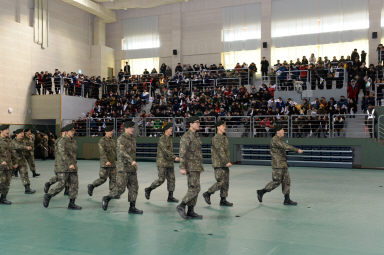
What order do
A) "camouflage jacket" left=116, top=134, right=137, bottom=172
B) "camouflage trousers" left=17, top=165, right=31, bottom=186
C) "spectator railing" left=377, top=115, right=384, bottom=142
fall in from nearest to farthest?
"camouflage jacket" left=116, top=134, right=137, bottom=172, "camouflage trousers" left=17, top=165, right=31, bottom=186, "spectator railing" left=377, top=115, right=384, bottom=142

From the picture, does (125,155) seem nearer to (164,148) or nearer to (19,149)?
(164,148)

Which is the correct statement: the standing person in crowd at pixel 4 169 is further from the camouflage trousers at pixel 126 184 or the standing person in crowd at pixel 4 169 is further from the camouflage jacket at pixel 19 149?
the camouflage trousers at pixel 126 184

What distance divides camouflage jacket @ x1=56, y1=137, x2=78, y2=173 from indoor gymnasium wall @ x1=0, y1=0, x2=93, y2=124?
66.6 ft

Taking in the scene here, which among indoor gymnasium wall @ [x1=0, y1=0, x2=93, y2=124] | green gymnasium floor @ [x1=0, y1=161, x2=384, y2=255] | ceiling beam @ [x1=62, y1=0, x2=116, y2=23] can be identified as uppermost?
ceiling beam @ [x1=62, y1=0, x2=116, y2=23]

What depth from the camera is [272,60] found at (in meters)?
32.2

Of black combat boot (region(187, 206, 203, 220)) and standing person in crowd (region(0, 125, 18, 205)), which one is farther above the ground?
standing person in crowd (region(0, 125, 18, 205))

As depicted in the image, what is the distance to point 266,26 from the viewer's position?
106 ft

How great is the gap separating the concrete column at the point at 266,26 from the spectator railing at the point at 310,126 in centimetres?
1237

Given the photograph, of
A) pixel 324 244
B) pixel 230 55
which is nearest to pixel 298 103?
pixel 230 55

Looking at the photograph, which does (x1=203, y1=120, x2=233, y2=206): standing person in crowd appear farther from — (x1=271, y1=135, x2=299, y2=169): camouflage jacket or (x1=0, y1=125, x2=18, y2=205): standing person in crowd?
(x1=0, y1=125, x2=18, y2=205): standing person in crowd

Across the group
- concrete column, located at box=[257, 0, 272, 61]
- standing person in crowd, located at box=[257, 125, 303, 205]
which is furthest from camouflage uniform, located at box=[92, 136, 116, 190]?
concrete column, located at box=[257, 0, 272, 61]

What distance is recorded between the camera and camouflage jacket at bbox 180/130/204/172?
808 cm

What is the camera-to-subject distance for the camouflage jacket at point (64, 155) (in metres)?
9.34

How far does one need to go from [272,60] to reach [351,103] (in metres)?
11.9
